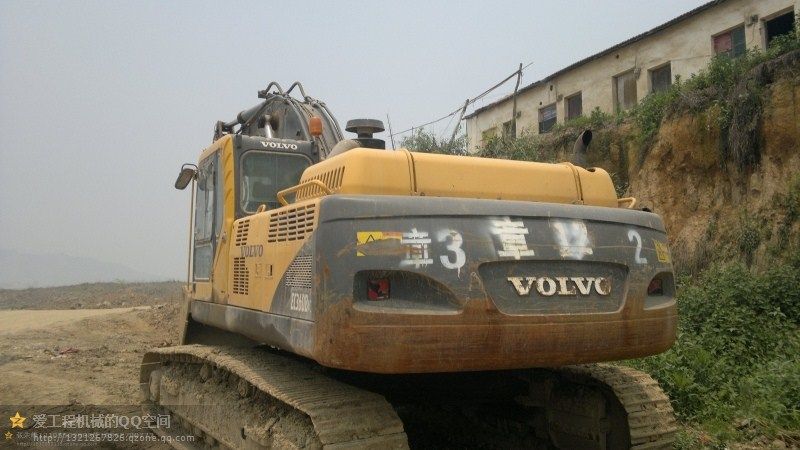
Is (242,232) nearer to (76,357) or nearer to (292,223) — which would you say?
(292,223)

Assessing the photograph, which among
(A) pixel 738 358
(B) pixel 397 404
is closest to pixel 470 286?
(B) pixel 397 404

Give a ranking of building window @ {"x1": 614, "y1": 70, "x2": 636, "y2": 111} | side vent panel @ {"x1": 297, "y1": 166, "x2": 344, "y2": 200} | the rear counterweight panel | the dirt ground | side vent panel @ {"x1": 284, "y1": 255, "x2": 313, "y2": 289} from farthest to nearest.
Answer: building window @ {"x1": 614, "y1": 70, "x2": 636, "y2": 111} → the dirt ground → side vent panel @ {"x1": 297, "y1": 166, "x2": 344, "y2": 200} → side vent panel @ {"x1": 284, "y1": 255, "x2": 313, "y2": 289} → the rear counterweight panel

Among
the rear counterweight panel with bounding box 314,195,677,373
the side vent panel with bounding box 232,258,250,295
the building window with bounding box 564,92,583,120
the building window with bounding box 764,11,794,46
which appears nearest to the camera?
the rear counterweight panel with bounding box 314,195,677,373

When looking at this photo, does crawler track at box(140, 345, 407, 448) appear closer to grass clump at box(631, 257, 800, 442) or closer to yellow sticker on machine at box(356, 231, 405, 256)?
yellow sticker on machine at box(356, 231, 405, 256)

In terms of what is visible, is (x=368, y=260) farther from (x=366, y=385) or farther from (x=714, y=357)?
(x=714, y=357)

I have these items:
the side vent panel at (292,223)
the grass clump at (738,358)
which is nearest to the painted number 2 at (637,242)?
the side vent panel at (292,223)

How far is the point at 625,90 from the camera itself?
63.2ft

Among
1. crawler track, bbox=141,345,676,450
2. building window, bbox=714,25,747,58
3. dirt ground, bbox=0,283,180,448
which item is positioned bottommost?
dirt ground, bbox=0,283,180,448

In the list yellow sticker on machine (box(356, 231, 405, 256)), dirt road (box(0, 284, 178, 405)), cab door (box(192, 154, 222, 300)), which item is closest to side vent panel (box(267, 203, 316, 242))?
yellow sticker on machine (box(356, 231, 405, 256))

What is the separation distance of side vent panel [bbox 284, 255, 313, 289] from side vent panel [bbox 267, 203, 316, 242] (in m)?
0.12

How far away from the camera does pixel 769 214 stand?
10438 millimetres

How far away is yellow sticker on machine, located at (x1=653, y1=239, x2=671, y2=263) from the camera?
3.48m

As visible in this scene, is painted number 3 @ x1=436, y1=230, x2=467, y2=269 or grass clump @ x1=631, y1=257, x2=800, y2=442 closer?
painted number 3 @ x1=436, y1=230, x2=467, y2=269

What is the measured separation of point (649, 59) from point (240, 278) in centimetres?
1719
